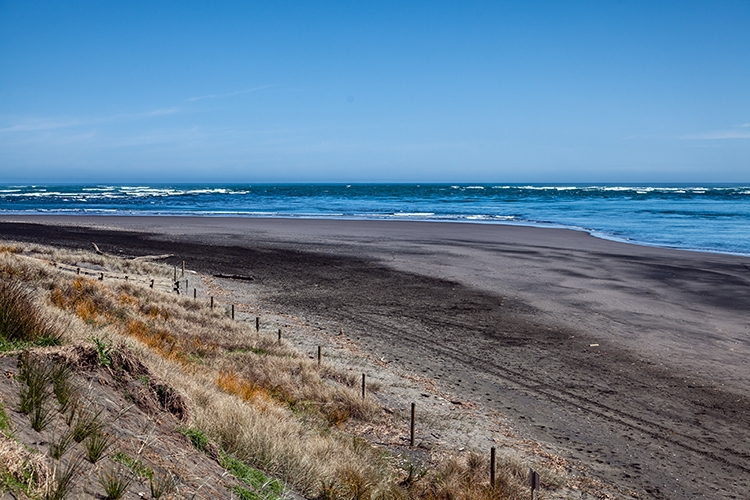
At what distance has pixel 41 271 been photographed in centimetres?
1580

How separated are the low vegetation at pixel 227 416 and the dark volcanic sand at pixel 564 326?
2.86 metres

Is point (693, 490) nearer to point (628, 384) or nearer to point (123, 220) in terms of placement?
point (628, 384)

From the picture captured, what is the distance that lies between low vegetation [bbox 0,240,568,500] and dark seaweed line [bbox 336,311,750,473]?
377 cm

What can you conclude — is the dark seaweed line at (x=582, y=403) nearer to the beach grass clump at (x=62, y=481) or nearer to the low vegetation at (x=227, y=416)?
the low vegetation at (x=227, y=416)

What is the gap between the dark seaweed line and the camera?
9703 mm

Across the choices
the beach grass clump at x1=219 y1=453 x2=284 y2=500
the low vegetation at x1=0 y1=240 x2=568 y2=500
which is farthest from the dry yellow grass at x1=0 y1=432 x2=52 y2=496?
the beach grass clump at x1=219 y1=453 x2=284 y2=500

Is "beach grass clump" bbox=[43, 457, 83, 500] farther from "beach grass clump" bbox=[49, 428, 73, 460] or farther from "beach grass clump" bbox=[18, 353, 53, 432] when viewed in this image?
"beach grass clump" bbox=[18, 353, 53, 432]

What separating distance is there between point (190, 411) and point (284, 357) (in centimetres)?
557

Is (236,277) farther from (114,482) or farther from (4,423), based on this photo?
(114,482)

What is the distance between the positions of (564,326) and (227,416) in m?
12.9

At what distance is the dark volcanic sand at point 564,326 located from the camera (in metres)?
9.91

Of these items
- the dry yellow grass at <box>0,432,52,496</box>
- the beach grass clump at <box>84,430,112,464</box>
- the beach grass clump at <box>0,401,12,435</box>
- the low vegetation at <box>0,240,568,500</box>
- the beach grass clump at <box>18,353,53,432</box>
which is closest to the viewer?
the dry yellow grass at <box>0,432,52,496</box>

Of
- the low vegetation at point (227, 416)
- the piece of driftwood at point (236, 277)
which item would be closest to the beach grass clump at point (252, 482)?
the low vegetation at point (227, 416)

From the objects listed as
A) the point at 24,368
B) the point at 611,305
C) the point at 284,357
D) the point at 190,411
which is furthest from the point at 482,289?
the point at 24,368
